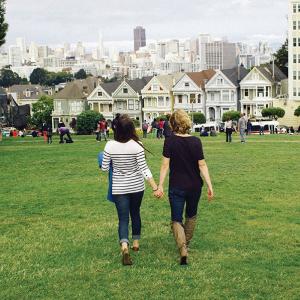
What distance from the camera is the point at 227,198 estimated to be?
1705 centimetres

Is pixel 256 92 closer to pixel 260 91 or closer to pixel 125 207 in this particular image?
pixel 260 91

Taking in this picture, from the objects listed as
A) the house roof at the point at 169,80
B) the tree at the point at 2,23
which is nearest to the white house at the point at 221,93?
the house roof at the point at 169,80

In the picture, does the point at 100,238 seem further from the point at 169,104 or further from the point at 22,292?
the point at 169,104

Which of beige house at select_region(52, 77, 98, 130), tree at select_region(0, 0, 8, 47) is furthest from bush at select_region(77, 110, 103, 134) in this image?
tree at select_region(0, 0, 8, 47)

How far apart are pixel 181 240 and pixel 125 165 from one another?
145 centimetres

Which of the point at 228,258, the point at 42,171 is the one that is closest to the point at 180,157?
the point at 228,258

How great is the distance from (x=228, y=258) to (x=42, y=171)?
14.9 meters

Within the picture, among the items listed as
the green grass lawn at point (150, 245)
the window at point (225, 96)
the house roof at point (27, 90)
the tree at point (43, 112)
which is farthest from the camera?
the house roof at point (27, 90)

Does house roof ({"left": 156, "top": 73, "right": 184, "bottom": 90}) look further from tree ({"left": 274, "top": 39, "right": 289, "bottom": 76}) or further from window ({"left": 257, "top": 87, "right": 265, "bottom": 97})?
tree ({"left": 274, "top": 39, "right": 289, "bottom": 76})

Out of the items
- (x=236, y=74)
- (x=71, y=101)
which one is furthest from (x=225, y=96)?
(x=71, y=101)

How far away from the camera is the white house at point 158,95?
105875 millimetres

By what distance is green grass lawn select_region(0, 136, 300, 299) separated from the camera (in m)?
9.40

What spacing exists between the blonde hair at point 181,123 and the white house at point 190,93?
93423mm

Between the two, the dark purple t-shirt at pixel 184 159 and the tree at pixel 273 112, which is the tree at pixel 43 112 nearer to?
the tree at pixel 273 112
